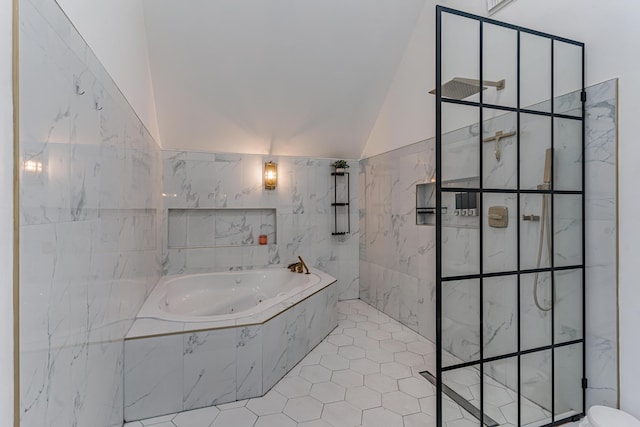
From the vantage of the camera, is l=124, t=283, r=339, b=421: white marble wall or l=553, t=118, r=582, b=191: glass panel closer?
l=553, t=118, r=582, b=191: glass panel

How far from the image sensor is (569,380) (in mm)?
1759

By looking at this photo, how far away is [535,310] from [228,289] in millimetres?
2993

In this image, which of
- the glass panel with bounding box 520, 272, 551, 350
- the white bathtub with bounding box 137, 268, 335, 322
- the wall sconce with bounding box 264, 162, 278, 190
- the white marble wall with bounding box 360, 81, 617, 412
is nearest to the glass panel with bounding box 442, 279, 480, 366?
the white marble wall with bounding box 360, 81, 617, 412

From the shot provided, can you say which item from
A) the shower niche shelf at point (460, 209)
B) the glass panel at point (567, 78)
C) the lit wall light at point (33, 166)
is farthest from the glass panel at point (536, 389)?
the lit wall light at point (33, 166)

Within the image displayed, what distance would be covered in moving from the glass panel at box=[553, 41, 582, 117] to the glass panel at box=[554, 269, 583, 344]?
905mm

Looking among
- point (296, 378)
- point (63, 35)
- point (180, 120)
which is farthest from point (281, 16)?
point (296, 378)

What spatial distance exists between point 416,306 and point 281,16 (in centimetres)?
298

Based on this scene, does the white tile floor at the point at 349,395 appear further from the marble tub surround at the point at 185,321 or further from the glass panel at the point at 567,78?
the glass panel at the point at 567,78

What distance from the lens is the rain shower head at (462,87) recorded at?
1597 millimetres

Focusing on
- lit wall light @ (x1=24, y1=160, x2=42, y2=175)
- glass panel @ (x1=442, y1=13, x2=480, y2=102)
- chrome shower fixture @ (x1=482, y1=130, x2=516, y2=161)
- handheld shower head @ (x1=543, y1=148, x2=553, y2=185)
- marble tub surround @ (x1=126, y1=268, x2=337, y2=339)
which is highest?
glass panel @ (x1=442, y1=13, x2=480, y2=102)

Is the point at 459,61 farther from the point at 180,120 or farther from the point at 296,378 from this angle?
the point at 180,120

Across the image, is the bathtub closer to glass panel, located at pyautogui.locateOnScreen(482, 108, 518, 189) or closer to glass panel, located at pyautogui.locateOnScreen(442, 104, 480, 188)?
glass panel, located at pyautogui.locateOnScreen(442, 104, 480, 188)

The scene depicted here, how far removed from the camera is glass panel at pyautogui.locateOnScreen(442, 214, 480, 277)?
1.60m

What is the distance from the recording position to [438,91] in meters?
1.52
